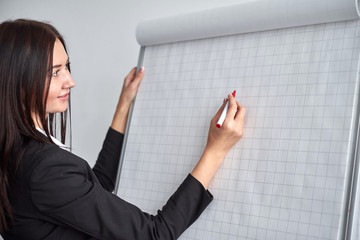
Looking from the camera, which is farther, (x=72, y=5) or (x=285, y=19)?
(x=72, y=5)

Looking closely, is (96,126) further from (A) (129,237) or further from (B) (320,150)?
(B) (320,150)

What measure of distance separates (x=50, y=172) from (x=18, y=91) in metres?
0.18

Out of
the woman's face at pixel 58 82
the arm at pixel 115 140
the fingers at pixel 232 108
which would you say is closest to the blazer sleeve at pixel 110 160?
the arm at pixel 115 140

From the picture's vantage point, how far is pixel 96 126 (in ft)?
5.12

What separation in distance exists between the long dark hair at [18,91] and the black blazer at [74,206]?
2cm

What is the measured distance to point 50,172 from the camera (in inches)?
31.7

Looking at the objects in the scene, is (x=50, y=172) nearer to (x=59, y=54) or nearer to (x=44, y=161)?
(x=44, y=161)

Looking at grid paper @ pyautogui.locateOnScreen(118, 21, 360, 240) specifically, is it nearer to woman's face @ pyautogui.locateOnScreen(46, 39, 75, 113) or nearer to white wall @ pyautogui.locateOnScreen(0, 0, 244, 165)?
woman's face @ pyautogui.locateOnScreen(46, 39, 75, 113)

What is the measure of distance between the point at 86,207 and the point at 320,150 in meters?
0.47

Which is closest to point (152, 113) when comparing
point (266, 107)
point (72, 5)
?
point (266, 107)

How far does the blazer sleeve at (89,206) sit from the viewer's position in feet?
2.64

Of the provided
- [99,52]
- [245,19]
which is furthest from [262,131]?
[99,52]

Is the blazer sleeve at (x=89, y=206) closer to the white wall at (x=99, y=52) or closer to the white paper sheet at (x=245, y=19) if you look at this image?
the white paper sheet at (x=245, y=19)

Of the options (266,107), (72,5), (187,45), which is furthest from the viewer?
(72,5)
